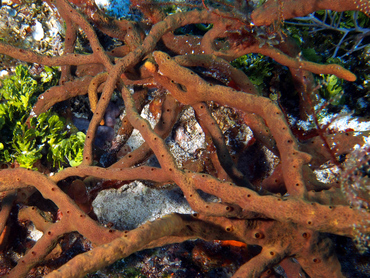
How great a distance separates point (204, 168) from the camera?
2.84 meters

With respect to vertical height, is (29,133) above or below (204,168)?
above

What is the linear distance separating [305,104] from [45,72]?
3.89m

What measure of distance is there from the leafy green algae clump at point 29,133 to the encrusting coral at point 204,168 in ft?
0.77

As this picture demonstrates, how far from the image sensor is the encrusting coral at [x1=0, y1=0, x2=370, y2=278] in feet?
5.27

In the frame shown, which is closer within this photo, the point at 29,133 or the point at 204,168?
the point at 29,133

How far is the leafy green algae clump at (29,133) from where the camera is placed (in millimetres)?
2615

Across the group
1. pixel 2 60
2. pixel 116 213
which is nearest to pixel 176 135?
pixel 116 213

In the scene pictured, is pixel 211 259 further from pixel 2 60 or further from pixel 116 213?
pixel 2 60

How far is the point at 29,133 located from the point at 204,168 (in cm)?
216

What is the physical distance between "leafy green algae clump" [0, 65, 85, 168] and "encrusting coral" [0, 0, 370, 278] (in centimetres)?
23

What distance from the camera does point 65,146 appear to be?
2.79 meters

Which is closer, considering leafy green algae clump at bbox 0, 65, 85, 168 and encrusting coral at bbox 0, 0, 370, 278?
encrusting coral at bbox 0, 0, 370, 278

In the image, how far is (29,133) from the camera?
103 inches

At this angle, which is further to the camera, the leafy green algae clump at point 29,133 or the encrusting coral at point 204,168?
the leafy green algae clump at point 29,133
